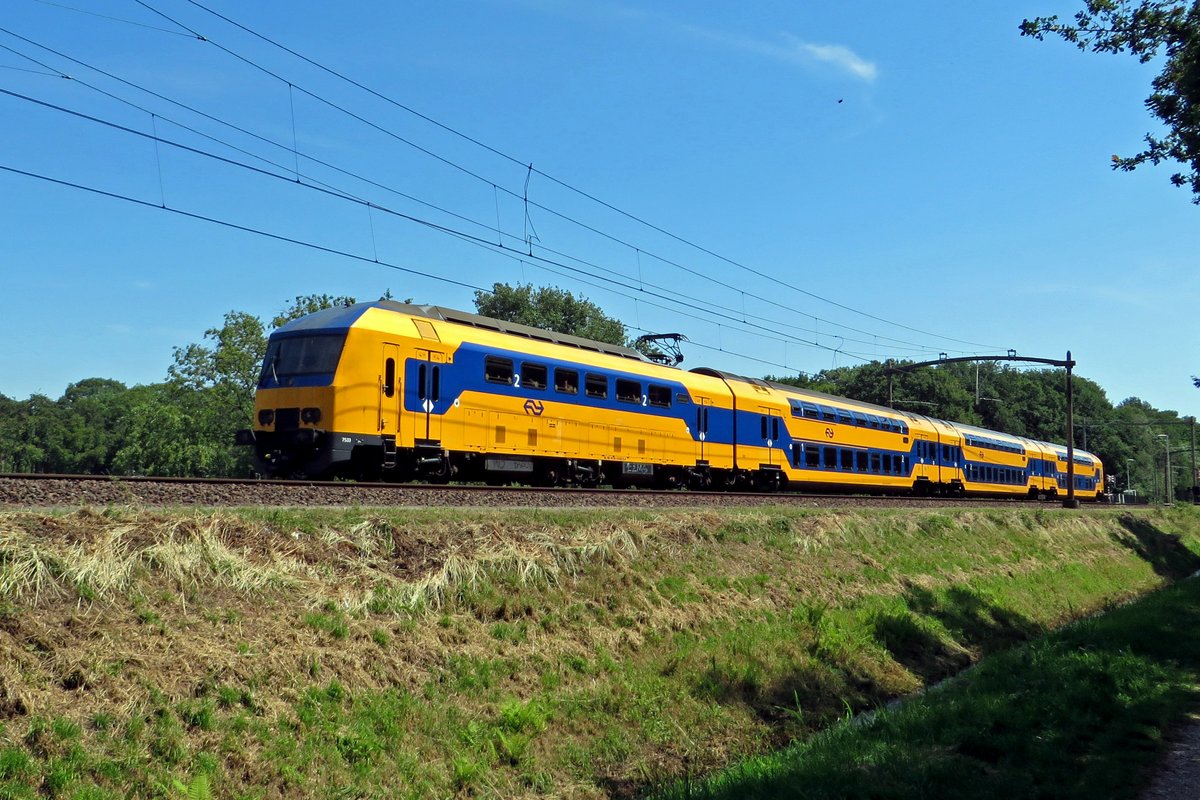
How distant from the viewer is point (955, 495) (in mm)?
47938

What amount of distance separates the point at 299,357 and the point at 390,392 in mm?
1996

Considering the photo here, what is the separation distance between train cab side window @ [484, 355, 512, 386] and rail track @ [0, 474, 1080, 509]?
331 centimetres

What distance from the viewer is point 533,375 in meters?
21.9

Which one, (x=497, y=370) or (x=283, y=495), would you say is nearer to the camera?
(x=283, y=495)

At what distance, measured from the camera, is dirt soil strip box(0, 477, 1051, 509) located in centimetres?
1185

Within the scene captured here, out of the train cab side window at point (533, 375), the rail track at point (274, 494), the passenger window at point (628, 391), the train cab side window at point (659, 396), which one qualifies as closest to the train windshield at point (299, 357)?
the rail track at point (274, 494)

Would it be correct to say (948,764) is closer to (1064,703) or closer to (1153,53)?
(1064,703)

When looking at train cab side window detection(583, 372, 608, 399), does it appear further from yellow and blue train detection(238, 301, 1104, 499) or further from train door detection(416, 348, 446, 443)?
train door detection(416, 348, 446, 443)

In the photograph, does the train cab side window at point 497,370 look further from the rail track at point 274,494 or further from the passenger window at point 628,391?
the passenger window at point 628,391

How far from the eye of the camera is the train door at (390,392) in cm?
1836

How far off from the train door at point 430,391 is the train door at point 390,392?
0.51 meters

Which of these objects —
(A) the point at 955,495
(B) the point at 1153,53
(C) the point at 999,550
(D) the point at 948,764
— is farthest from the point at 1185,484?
(D) the point at 948,764

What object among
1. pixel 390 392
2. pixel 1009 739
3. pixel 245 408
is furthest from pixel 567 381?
pixel 245 408

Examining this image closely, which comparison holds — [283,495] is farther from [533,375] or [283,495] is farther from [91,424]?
[91,424]
